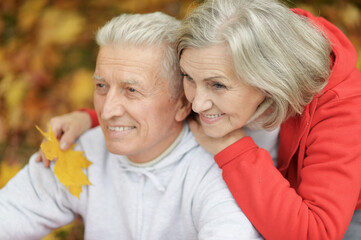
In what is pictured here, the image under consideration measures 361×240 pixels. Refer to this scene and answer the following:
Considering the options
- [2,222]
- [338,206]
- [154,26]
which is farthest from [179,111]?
[2,222]

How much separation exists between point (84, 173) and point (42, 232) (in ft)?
1.27

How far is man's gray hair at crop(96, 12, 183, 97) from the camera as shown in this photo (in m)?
2.13

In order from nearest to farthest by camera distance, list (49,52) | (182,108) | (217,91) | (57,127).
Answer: (217,91) → (182,108) → (57,127) → (49,52)

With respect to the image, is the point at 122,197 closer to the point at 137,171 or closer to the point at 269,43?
the point at 137,171

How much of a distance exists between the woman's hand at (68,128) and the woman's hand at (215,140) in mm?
684

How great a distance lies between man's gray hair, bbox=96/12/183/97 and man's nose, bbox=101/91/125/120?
25cm

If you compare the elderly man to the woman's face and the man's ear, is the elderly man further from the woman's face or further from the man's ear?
the woman's face

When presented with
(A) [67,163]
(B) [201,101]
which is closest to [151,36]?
(B) [201,101]

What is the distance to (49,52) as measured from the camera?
4.31 meters

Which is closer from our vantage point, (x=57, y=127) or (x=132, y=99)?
(x=132, y=99)

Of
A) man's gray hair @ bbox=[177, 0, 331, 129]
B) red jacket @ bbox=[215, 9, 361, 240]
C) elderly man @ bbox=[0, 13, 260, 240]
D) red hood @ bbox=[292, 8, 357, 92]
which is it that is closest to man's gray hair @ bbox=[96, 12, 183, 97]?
elderly man @ bbox=[0, 13, 260, 240]

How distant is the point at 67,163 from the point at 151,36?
821 mm

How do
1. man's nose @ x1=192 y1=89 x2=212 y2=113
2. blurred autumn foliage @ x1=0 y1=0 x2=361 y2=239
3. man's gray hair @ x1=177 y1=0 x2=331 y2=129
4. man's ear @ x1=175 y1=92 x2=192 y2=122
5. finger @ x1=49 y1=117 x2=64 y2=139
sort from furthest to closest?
blurred autumn foliage @ x1=0 y1=0 x2=361 y2=239 → finger @ x1=49 y1=117 x2=64 y2=139 → man's ear @ x1=175 y1=92 x2=192 y2=122 → man's nose @ x1=192 y1=89 x2=212 y2=113 → man's gray hair @ x1=177 y1=0 x2=331 y2=129

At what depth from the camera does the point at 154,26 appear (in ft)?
7.13
